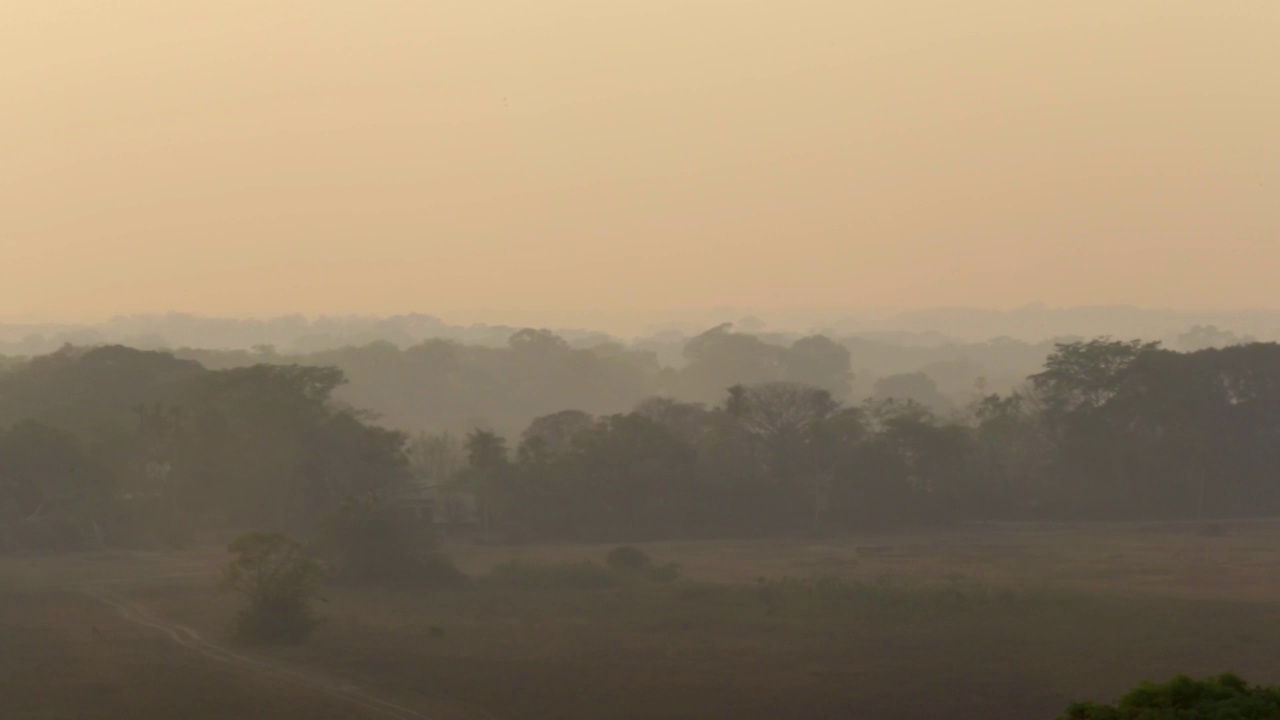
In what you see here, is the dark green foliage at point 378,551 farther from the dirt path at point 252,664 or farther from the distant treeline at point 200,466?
the distant treeline at point 200,466

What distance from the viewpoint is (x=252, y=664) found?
87.1 feet

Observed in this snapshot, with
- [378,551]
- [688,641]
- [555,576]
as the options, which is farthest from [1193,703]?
[378,551]

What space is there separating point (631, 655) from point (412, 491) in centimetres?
2005

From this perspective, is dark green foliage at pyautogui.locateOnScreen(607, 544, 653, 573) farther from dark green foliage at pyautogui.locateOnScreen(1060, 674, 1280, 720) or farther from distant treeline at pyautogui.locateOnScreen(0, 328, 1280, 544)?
dark green foliage at pyautogui.locateOnScreen(1060, 674, 1280, 720)

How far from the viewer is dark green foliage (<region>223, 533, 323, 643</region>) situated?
28.6 meters

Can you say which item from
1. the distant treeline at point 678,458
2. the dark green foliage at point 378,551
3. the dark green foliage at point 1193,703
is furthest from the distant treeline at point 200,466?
the dark green foliage at point 1193,703

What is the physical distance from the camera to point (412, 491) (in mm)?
45562

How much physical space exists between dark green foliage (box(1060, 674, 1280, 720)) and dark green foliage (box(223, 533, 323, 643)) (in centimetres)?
1958

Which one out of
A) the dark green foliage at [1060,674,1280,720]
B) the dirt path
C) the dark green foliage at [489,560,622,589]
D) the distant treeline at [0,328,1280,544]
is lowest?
the dirt path

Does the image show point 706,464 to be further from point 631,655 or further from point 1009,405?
point 631,655

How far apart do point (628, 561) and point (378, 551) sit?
256 inches

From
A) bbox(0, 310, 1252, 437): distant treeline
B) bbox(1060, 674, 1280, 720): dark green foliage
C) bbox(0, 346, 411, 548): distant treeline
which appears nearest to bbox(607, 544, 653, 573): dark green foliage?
bbox(0, 346, 411, 548): distant treeline

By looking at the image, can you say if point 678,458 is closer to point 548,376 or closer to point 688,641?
point 688,641

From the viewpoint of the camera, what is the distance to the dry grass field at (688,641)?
936 inches
